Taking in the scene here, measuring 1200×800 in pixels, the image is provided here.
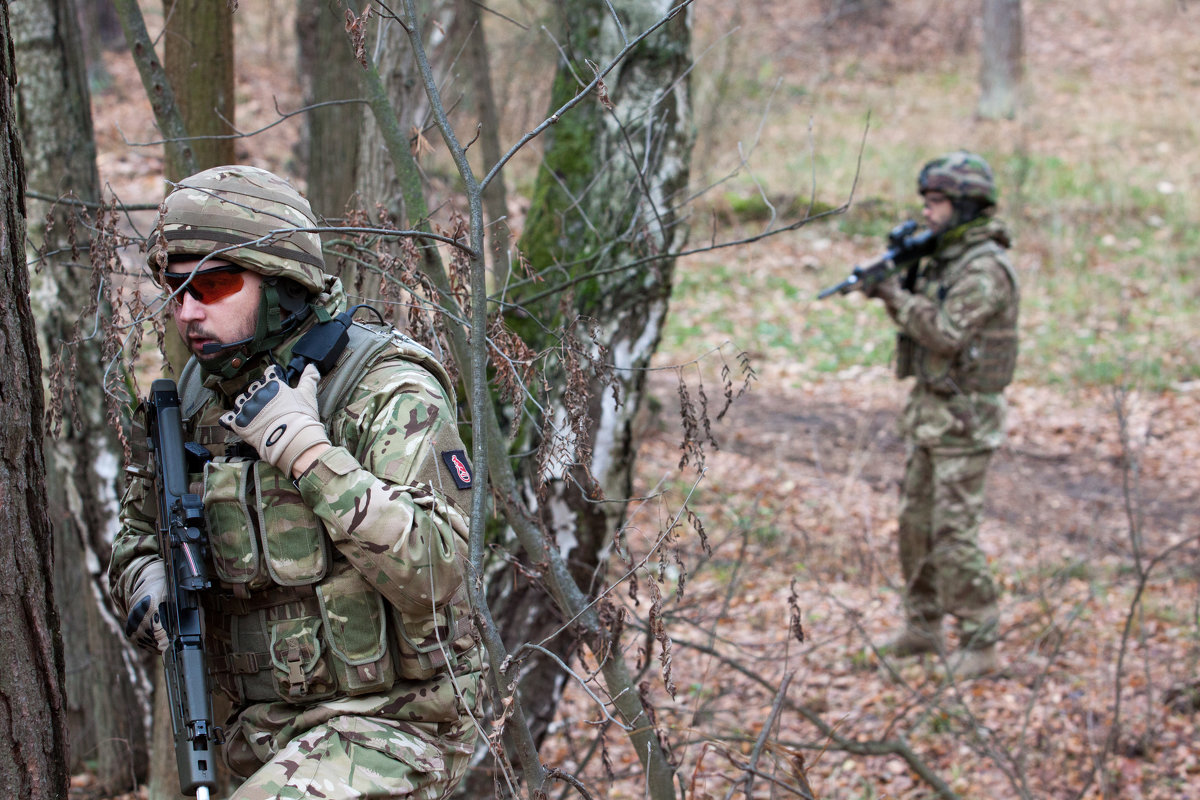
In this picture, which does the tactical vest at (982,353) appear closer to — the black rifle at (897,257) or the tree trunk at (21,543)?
the black rifle at (897,257)

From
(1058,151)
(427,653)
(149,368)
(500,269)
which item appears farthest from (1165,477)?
(1058,151)

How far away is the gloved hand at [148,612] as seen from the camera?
216cm

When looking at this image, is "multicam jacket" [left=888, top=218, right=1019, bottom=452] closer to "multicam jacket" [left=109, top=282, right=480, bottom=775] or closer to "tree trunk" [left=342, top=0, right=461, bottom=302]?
"tree trunk" [left=342, top=0, right=461, bottom=302]

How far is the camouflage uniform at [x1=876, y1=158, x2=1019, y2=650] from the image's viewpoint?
5.27 m

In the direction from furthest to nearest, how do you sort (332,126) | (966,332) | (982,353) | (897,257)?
(897,257), (982,353), (966,332), (332,126)

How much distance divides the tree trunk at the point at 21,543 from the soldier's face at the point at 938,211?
14.5 ft

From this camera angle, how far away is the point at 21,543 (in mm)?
1895

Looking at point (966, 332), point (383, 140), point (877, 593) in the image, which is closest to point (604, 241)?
point (383, 140)

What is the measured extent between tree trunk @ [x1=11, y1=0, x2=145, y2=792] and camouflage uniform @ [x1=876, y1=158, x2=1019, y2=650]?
3659 mm

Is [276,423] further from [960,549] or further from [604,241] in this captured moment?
[960,549]

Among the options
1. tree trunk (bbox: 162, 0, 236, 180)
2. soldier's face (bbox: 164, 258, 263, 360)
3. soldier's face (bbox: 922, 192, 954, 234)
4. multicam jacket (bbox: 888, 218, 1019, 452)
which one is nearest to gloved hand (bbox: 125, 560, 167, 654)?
soldier's face (bbox: 164, 258, 263, 360)

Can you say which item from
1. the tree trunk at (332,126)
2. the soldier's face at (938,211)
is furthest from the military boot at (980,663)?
the tree trunk at (332,126)

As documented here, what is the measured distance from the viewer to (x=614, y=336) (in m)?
3.86

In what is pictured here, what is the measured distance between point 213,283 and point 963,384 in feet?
13.7
